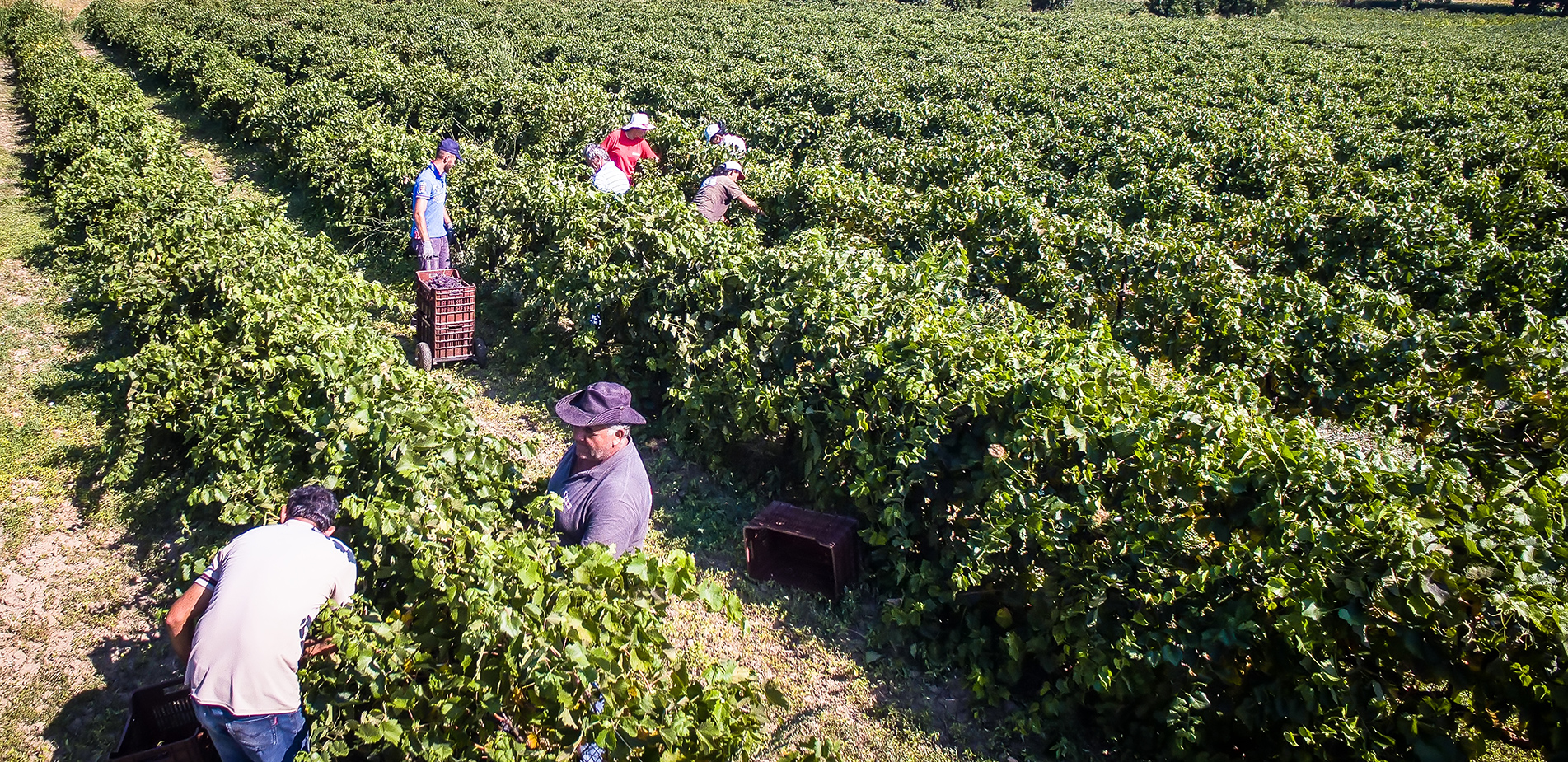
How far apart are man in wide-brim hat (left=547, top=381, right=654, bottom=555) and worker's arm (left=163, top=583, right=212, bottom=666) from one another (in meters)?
1.48

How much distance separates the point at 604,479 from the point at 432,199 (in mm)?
5487

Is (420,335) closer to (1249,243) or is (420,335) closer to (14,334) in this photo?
(14,334)

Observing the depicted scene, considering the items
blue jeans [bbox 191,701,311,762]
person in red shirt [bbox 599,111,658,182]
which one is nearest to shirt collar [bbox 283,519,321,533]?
blue jeans [bbox 191,701,311,762]

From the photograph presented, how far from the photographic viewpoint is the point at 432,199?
867 centimetres

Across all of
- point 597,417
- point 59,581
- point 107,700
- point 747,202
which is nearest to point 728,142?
point 747,202

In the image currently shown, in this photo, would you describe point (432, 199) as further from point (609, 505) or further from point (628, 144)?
point (609, 505)

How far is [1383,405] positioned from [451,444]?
19.6 feet

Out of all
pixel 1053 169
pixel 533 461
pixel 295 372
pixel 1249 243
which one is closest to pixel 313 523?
pixel 295 372

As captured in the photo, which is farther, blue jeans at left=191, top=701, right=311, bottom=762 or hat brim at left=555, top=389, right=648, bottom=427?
hat brim at left=555, top=389, right=648, bottom=427

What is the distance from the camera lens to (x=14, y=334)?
29.6ft

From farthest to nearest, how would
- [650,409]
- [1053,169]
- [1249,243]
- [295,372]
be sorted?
[1053,169] < [1249,243] < [650,409] < [295,372]

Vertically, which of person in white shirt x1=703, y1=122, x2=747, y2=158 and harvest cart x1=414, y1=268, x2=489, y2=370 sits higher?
person in white shirt x1=703, y1=122, x2=747, y2=158

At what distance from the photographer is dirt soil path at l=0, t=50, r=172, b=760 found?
14.9 feet

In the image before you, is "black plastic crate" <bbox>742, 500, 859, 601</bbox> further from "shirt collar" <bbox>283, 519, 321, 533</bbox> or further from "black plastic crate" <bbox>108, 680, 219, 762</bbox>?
"black plastic crate" <bbox>108, 680, 219, 762</bbox>
